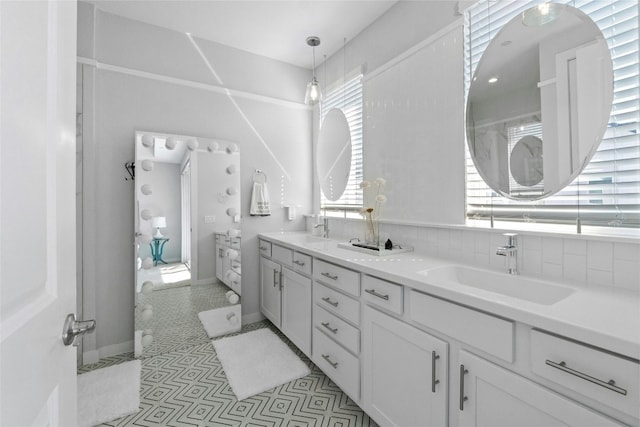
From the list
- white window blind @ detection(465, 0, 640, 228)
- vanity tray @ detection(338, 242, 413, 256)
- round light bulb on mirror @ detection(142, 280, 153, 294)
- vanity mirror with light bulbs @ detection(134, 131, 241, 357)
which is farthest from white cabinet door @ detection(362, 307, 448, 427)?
round light bulb on mirror @ detection(142, 280, 153, 294)

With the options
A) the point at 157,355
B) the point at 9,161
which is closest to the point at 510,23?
the point at 9,161

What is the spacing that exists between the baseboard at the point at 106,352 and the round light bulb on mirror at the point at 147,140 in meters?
1.68

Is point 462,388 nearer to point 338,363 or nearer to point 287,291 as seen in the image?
point 338,363

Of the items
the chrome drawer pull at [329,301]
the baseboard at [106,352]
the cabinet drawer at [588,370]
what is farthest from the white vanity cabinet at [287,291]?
the cabinet drawer at [588,370]

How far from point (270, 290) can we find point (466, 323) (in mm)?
2059

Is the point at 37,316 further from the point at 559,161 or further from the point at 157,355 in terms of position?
the point at 157,355

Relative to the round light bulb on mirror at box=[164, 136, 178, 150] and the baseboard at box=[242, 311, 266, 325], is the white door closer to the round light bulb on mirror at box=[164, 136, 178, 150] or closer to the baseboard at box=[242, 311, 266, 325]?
the round light bulb on mirror at box=[164, 136, 178, 150]

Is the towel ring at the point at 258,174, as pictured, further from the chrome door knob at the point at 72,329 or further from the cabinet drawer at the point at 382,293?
the chrome door knob at the point at 72,329

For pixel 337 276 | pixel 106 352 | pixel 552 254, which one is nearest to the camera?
pixel 552 254

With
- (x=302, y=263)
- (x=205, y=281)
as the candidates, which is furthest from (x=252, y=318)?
(x=302, y=263)

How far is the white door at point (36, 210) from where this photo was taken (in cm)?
43

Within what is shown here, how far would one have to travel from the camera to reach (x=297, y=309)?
2.37m

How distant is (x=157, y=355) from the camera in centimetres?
246

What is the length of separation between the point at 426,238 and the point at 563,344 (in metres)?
1.17
